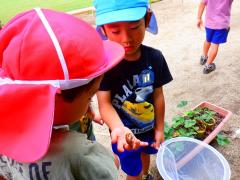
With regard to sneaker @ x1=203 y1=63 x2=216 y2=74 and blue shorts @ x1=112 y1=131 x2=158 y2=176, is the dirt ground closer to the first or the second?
sneaker @ x1=203 y1=63 x2=216 y2=74

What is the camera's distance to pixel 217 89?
2.79 m

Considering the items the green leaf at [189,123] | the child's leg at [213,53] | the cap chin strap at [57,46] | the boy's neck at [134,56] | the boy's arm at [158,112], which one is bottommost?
the child's leg at [213,53]

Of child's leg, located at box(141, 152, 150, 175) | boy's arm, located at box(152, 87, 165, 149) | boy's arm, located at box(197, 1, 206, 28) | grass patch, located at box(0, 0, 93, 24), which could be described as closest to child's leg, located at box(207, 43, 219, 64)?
boy's arm, located at box(197, 1, 206, 28)

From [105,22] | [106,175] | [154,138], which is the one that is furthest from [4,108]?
[154,138]

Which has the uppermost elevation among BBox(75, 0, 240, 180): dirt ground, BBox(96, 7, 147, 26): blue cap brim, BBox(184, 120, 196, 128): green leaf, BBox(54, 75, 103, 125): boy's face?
BBox(96, 7, 147, 26): blue cap brim

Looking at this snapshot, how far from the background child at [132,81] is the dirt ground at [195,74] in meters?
0.54

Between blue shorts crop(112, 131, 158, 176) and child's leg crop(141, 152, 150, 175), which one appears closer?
blue shorts crop(112, 131, 158, 176)

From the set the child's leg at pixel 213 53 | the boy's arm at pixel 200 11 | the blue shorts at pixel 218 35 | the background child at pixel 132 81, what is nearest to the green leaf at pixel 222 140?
the background child at pixel 132 81

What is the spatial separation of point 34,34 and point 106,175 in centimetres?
40

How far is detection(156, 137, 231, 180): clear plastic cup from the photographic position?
1431 millimetres

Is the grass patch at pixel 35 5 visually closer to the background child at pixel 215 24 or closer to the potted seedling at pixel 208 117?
the background child at pixel 215 24

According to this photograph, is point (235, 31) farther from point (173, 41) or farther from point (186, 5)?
point (186, 5)

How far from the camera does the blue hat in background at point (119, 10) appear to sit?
124 centimetres

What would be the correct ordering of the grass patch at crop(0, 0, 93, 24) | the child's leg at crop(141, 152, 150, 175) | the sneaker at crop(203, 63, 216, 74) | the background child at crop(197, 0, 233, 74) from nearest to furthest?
the child's leg at crop(141, 152, 150, 175) < the background child at crop(197, 0, 233, 74) < the sneaker at crop(203, 63, 216, 74) < the grass patch at crop(0, 0, 93, 24)
